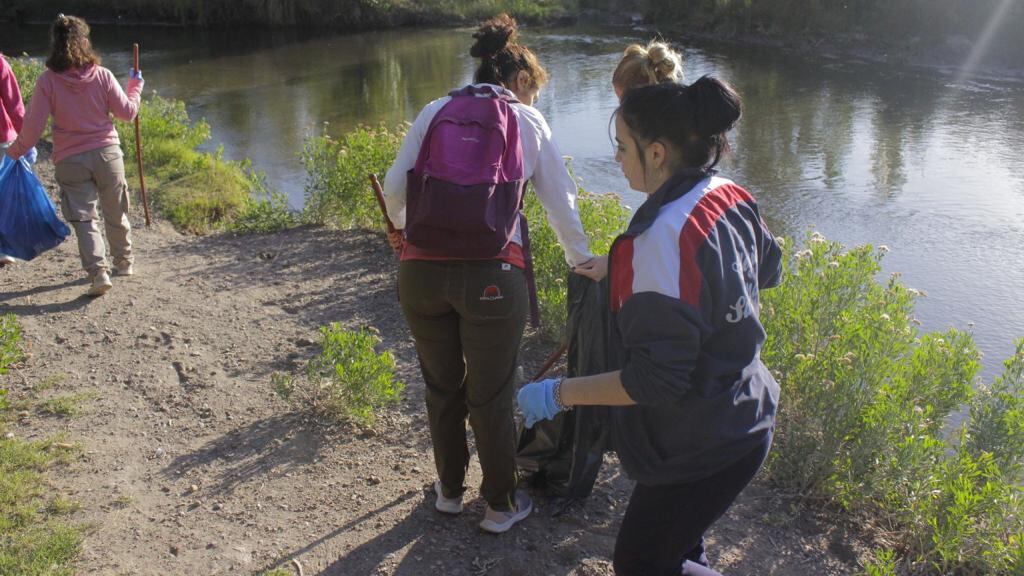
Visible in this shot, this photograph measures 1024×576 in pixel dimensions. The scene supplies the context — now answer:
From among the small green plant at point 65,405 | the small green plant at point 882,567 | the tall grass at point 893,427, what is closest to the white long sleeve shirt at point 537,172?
the tall grass at point 893,427

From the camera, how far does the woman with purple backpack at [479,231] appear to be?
2.78m

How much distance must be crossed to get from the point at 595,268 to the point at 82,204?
13.5ft

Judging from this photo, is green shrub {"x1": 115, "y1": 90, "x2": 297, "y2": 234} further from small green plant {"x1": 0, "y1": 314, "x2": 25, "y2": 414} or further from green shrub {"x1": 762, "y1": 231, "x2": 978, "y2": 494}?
green shrub {"x1": 762, "y1": 231, "x2": 978, "y2": 494}

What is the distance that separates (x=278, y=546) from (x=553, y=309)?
2.14 meters

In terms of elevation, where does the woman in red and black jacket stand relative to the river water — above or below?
above

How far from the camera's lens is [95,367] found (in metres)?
4.77

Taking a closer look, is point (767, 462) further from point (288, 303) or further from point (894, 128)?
point (894, 128)

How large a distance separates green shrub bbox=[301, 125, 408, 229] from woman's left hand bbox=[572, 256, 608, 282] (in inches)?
163

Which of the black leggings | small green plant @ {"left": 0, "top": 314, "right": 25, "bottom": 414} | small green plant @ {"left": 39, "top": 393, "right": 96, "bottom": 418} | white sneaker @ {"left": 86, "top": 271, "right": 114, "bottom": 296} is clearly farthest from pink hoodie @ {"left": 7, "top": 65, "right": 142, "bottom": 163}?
the black leggings

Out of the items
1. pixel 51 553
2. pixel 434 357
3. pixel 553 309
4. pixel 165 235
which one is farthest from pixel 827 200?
pixel 51 553

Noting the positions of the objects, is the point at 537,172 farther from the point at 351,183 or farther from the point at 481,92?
the point at 351,183

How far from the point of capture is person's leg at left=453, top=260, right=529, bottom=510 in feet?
9.44

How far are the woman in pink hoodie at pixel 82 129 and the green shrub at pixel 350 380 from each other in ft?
7.46

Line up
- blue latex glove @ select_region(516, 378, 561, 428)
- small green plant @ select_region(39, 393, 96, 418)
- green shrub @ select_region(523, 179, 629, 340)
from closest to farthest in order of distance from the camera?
blue latex glove @ select_region(516, 378, 561, 428), small green plant @ select_region(39, 393, 96, 418), green shrub @ select_region(523, 179, 629, 340)
